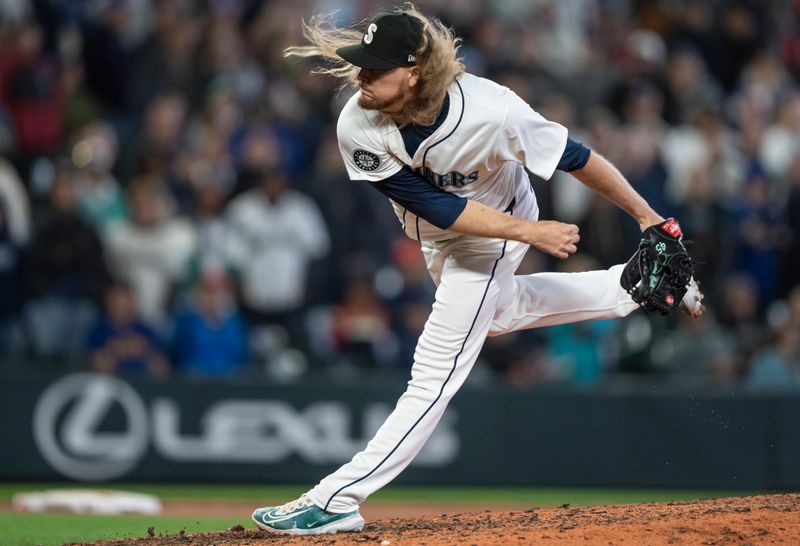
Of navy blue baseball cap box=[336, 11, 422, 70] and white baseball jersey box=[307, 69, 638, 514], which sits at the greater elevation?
navy blue baseball cap box=[336, 11, 422, 70]

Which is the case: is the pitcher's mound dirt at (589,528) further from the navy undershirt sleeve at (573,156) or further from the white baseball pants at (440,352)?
the navy undershirt sleeve at (573,156)

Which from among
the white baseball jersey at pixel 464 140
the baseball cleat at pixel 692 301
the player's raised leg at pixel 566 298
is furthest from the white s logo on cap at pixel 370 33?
the baseball cleat at pixel 692 301

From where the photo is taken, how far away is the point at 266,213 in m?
11.4

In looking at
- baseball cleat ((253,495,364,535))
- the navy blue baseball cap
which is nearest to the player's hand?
the navy blue baseball cap

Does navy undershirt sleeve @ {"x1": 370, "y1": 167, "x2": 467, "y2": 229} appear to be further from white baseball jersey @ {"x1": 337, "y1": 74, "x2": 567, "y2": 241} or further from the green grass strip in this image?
the green grass strip

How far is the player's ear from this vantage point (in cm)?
570

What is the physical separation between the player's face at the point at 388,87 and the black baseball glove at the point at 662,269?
1371 mm

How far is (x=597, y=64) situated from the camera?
566 inches

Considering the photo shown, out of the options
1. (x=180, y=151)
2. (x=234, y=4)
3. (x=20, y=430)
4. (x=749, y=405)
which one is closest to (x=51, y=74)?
(x=180, y=151)

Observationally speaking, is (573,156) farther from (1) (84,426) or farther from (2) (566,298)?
(1) (84,426)

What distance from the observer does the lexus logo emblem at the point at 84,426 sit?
1047 cm

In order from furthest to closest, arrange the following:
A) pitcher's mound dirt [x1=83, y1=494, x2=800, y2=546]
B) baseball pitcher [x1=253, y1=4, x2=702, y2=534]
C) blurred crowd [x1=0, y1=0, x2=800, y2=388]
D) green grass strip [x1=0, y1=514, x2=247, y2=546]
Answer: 1. blurred crowd [x1=0, y1=0, x2=800, y2=388]
2. green grass strip [x1=0, y1=514, x2=247, y2=546]
3. baseball pitcher [x1=253, y1=4, x2=702, y2=534]
4. pitcher's mound dirt [x1=83, y1=494, x2=800, y2=546]

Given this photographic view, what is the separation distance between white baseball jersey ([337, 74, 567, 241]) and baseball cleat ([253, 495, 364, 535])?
1587 mm

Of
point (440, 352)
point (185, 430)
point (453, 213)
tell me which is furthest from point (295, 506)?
point (185, 430)
